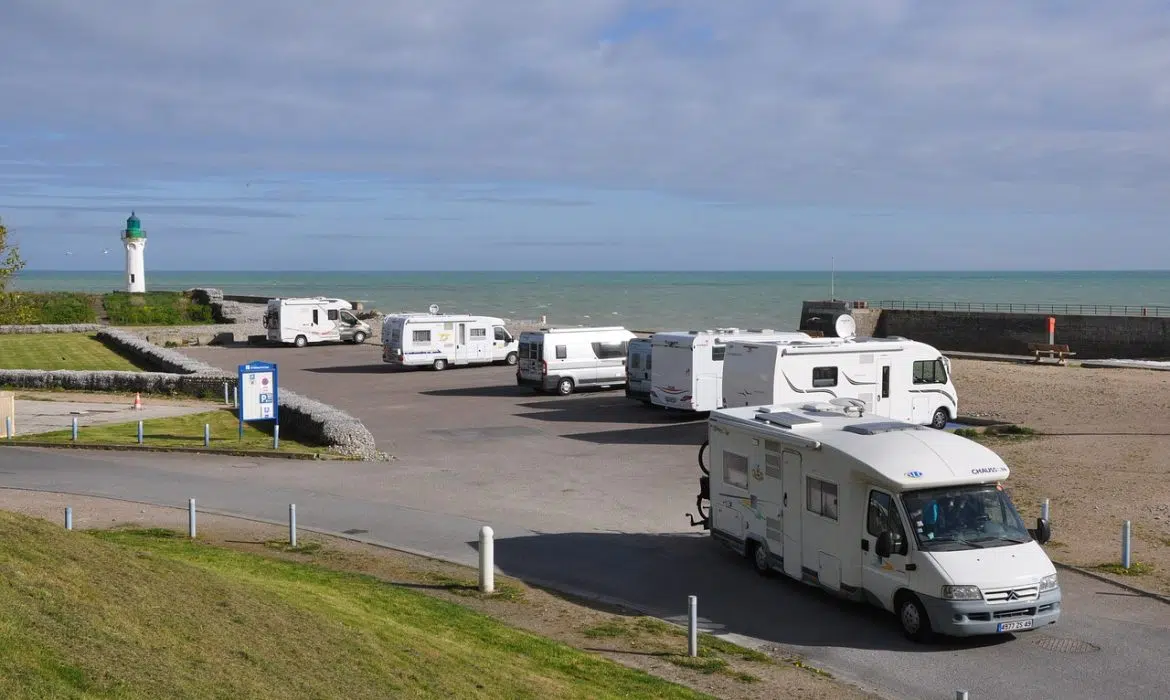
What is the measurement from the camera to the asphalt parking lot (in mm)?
19047

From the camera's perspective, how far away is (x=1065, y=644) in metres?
11.7

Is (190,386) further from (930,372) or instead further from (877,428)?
(877,428)

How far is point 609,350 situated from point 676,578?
854 inches

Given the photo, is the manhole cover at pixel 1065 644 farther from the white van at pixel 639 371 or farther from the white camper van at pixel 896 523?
the white van at pixel 639 371

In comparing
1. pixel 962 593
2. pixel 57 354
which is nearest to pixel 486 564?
pixel 962 593

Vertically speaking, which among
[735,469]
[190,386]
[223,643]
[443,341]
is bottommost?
[190,386]

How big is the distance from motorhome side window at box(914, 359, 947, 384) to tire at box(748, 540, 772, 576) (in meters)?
12.8

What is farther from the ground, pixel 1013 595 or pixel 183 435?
pixel 1013 595

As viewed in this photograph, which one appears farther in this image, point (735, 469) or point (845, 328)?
point (845, 328)

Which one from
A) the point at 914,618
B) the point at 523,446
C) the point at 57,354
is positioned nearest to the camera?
the point at 914,618

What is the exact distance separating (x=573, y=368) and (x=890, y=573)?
23354mm

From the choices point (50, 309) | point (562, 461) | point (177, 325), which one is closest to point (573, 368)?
point (562, 461)

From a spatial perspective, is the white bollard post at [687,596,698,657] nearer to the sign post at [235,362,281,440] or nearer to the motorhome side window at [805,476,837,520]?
the motorhome side window at [805,476,837,520]

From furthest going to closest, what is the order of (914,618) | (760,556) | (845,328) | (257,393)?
1. (845,328)
2. (257,393)
3. (760,556)
4. (914,618)
